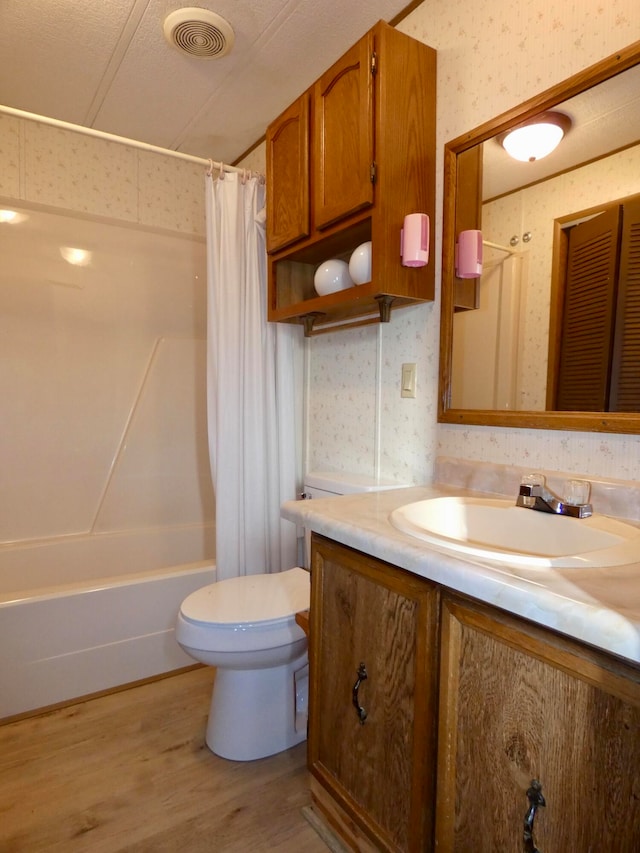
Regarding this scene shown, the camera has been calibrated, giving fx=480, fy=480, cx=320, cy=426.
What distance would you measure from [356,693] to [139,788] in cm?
82

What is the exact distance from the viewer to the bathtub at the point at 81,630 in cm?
165

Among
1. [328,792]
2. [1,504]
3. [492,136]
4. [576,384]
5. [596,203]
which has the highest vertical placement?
[492,136]

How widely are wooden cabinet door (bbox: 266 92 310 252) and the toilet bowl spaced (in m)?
1.20

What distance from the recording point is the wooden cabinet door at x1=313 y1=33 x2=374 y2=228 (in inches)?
52.1

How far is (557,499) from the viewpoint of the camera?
102 centimetres

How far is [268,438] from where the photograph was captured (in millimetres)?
1970

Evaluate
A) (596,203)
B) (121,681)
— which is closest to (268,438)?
(121,681)

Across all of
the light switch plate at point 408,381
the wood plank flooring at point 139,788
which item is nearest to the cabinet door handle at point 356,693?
the wood plank flooring at point 139,788

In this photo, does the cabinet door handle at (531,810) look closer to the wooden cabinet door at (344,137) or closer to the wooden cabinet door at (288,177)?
the wooden cabinet door at (344,137)

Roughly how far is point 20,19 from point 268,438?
164cm

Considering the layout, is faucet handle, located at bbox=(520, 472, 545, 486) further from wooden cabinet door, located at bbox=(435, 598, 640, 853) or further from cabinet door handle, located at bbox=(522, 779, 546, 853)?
cabinet door handle, located at bbox=(522, 779, 546, 853)

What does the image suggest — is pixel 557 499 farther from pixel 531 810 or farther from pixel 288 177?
pixel 288 177

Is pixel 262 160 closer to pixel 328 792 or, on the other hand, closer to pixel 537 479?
pixel 537 479

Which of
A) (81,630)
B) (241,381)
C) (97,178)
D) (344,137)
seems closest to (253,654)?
(81,630)
